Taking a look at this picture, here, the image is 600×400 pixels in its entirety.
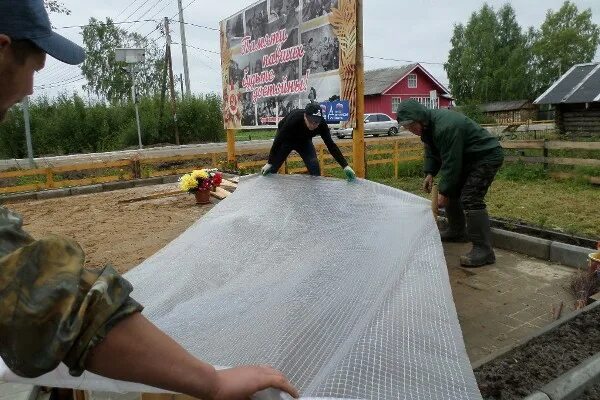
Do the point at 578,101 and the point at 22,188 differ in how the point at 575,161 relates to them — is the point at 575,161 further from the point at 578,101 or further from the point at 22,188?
the point at 22,188

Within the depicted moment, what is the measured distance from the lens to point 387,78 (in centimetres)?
3953

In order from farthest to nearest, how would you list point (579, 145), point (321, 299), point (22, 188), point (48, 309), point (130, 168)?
1. point (130, 168)
2. point (22, 188)
3. point (579, 145)
4. point (321, 299)
5. point (48, 309)

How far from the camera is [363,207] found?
3.67m

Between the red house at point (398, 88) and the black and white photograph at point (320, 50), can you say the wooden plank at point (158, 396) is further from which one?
the red house at point (398, 88)

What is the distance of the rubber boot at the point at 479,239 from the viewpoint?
179 inches

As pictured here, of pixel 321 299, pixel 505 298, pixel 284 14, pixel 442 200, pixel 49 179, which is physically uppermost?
pixel 284 14

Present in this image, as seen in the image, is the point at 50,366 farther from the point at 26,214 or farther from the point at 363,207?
the point at 26,214

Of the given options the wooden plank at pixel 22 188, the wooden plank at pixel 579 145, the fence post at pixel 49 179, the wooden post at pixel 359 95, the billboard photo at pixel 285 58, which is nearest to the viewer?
the wooden post at pixel 359 95

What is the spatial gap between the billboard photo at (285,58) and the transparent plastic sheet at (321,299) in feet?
11.4

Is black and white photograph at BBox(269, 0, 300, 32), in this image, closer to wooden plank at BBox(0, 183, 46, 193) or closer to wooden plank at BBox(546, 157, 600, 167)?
wooden plank at BBox(546, 157, 600, 167)

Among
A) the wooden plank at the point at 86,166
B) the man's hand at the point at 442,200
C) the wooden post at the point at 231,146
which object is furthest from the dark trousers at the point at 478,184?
the wooden plank at the point at 86,166

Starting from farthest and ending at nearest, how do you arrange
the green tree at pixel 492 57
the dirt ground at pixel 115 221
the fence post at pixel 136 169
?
the green tree at pixel 492 57, the fence post at pixel 136 169, the dirt ground at pixel 115 221

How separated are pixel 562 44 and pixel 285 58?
5240cm

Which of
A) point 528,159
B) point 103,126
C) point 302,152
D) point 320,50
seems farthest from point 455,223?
point 103,126
